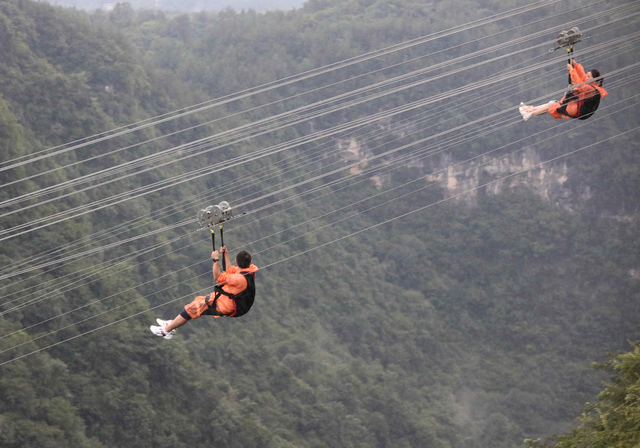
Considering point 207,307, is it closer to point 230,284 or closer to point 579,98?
point 230,284

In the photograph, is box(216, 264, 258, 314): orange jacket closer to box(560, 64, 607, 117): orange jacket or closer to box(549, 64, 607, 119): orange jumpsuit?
box(549, 64, 607, 119): orange jumpsuit

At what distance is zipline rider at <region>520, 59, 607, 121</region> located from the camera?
12148 millimetres

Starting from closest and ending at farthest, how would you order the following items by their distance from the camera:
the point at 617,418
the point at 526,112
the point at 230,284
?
the point at 230,284
the point at 526,112
the point at 617,418

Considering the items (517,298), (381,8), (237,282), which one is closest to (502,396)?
(517,298)

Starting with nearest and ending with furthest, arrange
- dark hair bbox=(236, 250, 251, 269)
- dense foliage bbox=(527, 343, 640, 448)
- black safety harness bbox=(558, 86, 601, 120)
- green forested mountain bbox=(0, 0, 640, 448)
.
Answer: dark hair bbox=(236, 250, 251, 269) < black safety harness bbox=(558, 86, 601, 120) < dense foliage bbox=(527, 343, 640, 448) < green forested mountain bbox=(0, 0, 640, 448)

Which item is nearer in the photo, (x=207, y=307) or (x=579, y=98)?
(x=207, y=307)

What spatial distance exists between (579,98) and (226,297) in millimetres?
5497

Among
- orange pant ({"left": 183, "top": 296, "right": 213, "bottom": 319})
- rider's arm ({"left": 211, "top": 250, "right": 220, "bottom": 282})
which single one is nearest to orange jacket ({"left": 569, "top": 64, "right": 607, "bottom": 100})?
rider's arm ({"left": 211, "top": 250, "right": 220, "bottom": 282})

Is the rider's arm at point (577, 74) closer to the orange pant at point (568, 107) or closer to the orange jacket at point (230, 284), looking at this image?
the orange pant at point (568, 107)

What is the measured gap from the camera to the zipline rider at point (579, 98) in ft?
39.9

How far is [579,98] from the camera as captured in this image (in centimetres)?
1223

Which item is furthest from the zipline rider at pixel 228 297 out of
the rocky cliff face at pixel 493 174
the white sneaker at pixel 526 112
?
the rocky cliff face at pixel 493 174

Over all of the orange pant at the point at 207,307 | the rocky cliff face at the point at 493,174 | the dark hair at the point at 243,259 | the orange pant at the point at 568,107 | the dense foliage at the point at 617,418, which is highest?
the orange pant at the point at 568,107

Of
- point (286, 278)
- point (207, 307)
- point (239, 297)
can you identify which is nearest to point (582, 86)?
point (239, 297)
